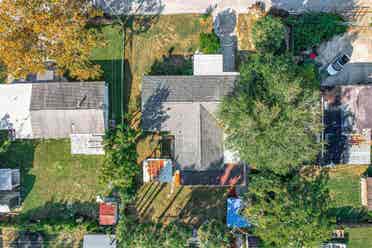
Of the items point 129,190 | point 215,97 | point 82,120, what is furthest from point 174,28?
point 129,190

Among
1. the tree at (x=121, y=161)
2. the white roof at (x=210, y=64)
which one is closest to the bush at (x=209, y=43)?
the white roof at (x=210, y=64)

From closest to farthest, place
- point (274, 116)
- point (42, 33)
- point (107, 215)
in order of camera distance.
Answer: point (274, 116) < point (42, 33) < point (107, 215)

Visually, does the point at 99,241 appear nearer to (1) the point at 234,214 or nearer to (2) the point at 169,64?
(1) the point at 234,214

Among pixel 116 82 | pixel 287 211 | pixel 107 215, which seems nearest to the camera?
pixel 287 211

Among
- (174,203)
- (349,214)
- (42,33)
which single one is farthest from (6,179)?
(349,214)

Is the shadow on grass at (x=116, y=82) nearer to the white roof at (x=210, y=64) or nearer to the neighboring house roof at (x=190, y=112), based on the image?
the neighboring house roof at (x=190, y=112)

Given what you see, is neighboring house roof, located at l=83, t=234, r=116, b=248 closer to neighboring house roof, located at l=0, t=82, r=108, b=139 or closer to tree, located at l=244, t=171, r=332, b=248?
neighboring house roof, located at l=0, t=82, r=108, b=139

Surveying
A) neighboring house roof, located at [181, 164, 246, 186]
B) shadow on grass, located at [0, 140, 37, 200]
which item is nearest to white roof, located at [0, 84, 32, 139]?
shadow on grass, located at [0, 140, 37, 200]
